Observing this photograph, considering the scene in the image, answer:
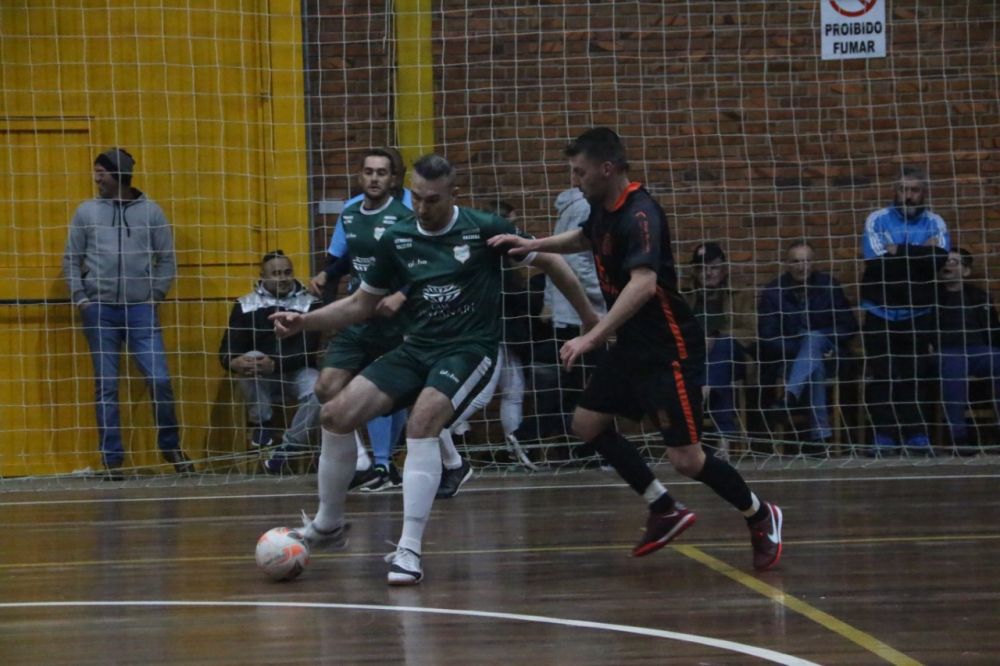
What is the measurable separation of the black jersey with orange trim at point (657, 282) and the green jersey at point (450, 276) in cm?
51

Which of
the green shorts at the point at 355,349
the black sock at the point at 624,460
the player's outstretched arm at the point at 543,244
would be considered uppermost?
the player's outstretched arm at the point at 543,244

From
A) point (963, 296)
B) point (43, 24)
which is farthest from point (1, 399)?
point (963, 296)

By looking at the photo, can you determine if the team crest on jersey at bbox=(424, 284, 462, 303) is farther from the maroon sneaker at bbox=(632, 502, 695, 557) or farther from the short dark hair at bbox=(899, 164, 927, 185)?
the short dark hair at bbox=(899, 164, 927, 185)

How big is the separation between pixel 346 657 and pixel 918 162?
27.3ft

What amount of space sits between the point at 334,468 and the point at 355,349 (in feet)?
6.33

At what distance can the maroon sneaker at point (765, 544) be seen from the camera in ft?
22.9

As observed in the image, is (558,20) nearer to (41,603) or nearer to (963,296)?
(963,296)

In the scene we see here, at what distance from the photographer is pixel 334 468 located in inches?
286

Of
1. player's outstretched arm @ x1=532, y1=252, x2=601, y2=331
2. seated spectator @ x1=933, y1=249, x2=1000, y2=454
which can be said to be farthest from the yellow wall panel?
player's outstretched arm @ x1=532, y1=252, x2=601, y2=331

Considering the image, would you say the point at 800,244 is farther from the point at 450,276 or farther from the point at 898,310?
the point at 450,276

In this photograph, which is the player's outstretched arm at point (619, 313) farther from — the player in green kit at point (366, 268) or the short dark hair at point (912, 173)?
the short dark hair at point (912, 173)

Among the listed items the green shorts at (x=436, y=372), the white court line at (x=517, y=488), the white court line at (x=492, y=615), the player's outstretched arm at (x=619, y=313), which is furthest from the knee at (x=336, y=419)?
the white court line at (x=517, y=488)

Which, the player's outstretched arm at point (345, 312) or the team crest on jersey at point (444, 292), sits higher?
the team crest on jersey at point (444, 292)

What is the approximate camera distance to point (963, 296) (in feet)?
38.6
